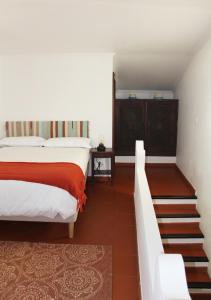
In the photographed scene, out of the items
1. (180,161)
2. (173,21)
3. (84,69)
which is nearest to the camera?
(173,21)

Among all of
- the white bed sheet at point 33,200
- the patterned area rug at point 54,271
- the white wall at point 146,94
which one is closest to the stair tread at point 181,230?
the patterned area rug at point 54,271

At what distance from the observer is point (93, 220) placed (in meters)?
3.06

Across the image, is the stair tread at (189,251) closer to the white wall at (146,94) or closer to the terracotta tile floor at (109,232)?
the terracotta tile floor at (109,232)

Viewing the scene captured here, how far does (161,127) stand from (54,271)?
4135 mm

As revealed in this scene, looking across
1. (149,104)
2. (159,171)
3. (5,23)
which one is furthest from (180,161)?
(5,23)

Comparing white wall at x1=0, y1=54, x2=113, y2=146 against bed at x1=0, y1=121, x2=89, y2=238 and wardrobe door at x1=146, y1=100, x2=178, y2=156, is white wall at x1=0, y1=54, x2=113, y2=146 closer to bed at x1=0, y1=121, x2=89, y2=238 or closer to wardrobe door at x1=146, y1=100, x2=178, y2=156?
wardrobe door at x1=146, y1=100, x2=178, y2=156

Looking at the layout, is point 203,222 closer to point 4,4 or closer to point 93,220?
point 93,220

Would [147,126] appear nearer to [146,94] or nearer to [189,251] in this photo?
[146,94]

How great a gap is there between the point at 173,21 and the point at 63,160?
82.6 inches

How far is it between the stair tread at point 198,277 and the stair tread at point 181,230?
1.26ft

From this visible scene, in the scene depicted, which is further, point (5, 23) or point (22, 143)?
point (22, 143)

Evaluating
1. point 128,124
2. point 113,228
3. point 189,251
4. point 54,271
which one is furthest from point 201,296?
point 128,124

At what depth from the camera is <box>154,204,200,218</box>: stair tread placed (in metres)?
3.37

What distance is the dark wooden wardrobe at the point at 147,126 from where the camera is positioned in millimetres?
5516
